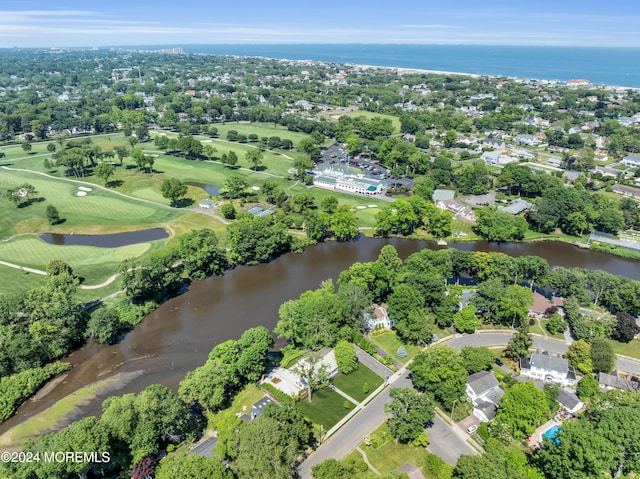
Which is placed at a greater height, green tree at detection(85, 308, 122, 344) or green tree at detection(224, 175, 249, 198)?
green tree at detection(224, 175, 249, 198)

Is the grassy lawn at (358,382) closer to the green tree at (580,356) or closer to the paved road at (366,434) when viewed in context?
the paved road at (366,434)

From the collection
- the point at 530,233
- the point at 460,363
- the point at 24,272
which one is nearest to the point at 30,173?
the point at 24,272

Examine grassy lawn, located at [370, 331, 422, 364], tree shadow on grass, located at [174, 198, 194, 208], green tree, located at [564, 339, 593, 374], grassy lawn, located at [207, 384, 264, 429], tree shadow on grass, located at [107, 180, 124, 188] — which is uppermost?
green tree, located at [564, 339, 593, 374]

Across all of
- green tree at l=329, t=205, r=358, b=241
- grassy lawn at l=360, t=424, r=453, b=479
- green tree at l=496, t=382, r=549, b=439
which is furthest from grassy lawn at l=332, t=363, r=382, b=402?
green tree at l=329, t=205, r=358, b=241

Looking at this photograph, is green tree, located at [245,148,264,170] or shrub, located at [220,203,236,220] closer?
shrub, located at [220,203,236,220]

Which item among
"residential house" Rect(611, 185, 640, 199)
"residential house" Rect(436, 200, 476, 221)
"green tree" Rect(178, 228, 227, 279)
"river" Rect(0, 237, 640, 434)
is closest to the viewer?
"river" Rect(0, 237, 640, 434)

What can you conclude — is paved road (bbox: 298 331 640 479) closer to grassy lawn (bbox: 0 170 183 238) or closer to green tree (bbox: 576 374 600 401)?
green tree (bbox: 576 374 600 401)
